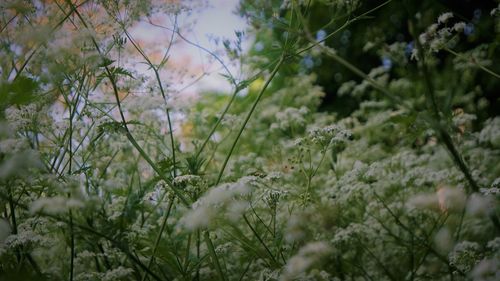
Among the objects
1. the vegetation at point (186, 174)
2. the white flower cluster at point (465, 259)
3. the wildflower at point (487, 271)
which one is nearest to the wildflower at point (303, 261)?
the vegetation at point (186, 174)

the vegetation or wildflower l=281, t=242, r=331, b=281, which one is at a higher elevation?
the vegetation

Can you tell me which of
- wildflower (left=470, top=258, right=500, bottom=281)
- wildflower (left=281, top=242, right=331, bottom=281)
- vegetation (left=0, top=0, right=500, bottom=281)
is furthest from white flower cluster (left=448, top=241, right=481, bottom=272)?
wildflower (left=281, top=242, right=331, bottom=281)

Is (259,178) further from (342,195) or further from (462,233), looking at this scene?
(462,233)

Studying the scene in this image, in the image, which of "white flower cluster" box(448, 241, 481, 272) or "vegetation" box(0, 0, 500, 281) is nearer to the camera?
"vegetation" box(0, 0, 500, 281)

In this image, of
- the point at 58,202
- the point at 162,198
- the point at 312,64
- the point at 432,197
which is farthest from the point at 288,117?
the point at 312,64

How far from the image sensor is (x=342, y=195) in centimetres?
338

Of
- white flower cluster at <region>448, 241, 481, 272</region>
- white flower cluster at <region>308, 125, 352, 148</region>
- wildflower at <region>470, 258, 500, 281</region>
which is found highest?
white flower cluster at <region>308, 125, 352, 148</region>

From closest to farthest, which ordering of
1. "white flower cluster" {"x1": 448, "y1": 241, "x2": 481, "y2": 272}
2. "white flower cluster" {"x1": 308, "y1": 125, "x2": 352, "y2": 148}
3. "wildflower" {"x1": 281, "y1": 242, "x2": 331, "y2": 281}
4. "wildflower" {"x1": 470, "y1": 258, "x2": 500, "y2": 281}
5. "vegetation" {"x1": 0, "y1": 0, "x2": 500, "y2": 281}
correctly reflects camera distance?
"wildflower" {"x1": 470, "y1": 258, "x2": 500, "y2": 281} < "wildflower" {"x1": 281, "y1": 242, "x2": 331, "y2": 281} < "vegetation" {"x1": 0, "y1": 0, "x2": 500, "y2": 281} < "white flower cluster" {"x1": 448, "y1": 241, "x2": 481, "y2": 272} < "white flower cluster" {"x1": 308, "y1": 125, "x2": 352, "y2": 148}

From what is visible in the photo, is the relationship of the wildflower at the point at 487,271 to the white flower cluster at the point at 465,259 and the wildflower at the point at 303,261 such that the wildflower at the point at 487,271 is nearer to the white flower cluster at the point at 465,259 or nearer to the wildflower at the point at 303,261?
the white flower cluster at the point at 465,259

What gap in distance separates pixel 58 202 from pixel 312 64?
735 centimetres

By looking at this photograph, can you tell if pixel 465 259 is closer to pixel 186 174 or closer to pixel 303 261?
pixel 303 261

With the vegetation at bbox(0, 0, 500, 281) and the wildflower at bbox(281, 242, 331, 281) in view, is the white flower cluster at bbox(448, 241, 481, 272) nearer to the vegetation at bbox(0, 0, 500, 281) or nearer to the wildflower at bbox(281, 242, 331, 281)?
the vegetation at bbox(0, 0, 500, 281)

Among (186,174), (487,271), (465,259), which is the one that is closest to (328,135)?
(186,174)

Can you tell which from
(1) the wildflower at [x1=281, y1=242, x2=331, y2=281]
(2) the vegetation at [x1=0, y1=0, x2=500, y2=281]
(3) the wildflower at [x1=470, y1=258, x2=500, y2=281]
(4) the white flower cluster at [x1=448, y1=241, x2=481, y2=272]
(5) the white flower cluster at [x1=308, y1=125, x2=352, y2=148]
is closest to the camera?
(3) the wildflower at [x1=470, y1=258, x2=500, y2=281]
